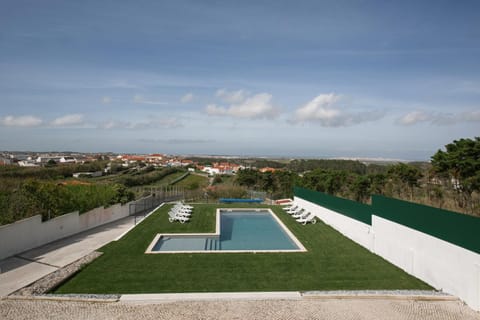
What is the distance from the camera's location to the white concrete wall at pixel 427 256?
6.45 metres

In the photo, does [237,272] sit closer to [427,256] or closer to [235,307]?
[235,307]

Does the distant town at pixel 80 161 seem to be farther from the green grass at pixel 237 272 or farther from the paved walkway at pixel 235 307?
the paved walkway at pixel 235 307

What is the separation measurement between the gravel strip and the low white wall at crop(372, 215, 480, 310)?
8.44 meters

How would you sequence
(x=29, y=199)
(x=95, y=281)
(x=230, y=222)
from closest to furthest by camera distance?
(x=95, y=281)
(x=29, y=199)
(x=230, y=222)

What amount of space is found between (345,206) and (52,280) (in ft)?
33.2

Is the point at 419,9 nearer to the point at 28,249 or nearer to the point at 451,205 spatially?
the point at 451,205

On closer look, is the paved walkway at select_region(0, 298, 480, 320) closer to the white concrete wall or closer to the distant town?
the white concrete wall

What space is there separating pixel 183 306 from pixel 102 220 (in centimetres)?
1061

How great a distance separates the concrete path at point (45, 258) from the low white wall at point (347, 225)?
8.90 m

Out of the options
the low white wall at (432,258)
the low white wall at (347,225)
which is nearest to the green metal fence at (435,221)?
the low white wall at (432,258)

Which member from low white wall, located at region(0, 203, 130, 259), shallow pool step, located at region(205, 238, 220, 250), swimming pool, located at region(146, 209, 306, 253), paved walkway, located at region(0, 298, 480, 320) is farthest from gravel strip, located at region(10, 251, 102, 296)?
shallow pool step, located at region(205, 238, 220, 250)

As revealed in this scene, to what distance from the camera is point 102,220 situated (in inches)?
602

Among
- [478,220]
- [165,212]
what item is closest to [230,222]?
[165,212]

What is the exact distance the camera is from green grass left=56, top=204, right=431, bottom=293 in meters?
7.10
